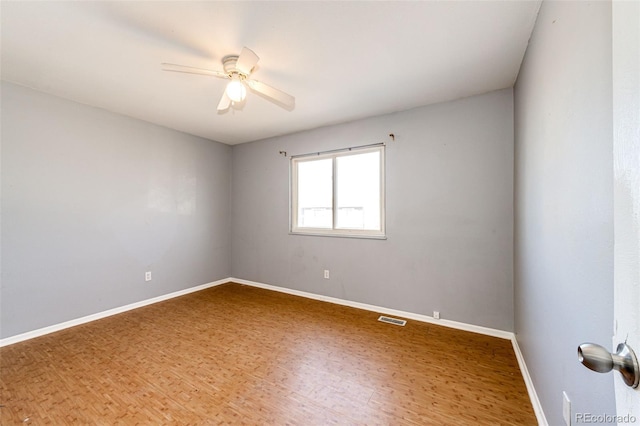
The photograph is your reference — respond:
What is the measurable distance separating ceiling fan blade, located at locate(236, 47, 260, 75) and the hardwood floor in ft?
7.74

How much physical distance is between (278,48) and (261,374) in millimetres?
2584

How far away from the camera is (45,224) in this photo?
9.00 ft

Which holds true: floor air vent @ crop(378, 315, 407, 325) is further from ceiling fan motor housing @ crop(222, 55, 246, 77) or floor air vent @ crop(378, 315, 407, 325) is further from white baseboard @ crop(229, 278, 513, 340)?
ceiling fan motor housing @ crop(222, 55, 246, 77)

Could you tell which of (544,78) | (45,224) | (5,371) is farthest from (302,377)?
(45,224)

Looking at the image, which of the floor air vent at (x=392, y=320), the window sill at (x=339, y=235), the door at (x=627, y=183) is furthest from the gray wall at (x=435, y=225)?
the door at (x=627, y=183)

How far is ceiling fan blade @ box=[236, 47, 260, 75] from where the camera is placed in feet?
5.78

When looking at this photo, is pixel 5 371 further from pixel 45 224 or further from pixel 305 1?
pixel 305 1

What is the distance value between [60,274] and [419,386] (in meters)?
3.78

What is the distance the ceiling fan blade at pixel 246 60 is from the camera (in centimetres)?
176

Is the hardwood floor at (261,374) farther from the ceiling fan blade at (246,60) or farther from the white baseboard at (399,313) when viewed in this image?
the ceiling fan blade at (246,60)

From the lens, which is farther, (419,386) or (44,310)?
(44,310)

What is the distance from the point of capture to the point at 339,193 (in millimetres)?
3818

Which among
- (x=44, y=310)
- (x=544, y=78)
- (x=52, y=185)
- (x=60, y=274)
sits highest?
(x=544, y=78)

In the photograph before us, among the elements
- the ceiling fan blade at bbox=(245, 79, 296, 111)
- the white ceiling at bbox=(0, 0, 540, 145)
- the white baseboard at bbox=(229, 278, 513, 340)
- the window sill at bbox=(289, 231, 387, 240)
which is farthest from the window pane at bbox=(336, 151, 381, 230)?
the ceiling fan blade at bbox=(245, 79, 296, 111)
